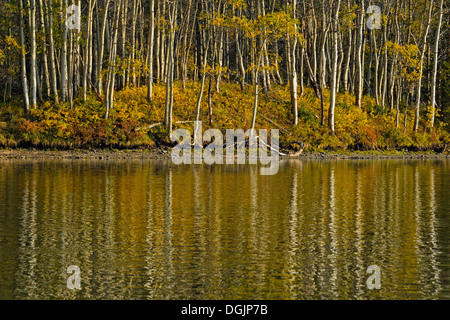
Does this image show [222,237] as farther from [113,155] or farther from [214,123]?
[214,123]

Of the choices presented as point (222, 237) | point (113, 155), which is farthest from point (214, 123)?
point (222, 237)

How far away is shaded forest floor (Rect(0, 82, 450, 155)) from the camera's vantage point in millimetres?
46188

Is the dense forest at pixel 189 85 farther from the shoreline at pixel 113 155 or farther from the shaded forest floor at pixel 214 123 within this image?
the shoreline at pixel 113 155

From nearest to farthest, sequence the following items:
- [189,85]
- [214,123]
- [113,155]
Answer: [113,155] → [214,123] → [189,85]

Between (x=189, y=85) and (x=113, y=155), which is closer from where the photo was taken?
(x=113, y=155)

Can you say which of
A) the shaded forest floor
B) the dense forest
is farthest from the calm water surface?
the dense forest

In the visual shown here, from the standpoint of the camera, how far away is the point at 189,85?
5562 centimetres

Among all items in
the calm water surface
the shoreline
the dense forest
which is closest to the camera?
the calm water surface

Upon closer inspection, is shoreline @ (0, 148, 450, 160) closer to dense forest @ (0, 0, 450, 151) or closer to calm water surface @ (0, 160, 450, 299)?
dense forest @ (0, 0, 450, 151)

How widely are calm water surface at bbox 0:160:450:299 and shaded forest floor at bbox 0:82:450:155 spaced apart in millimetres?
14790

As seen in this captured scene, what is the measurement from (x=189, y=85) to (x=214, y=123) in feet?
20.8
